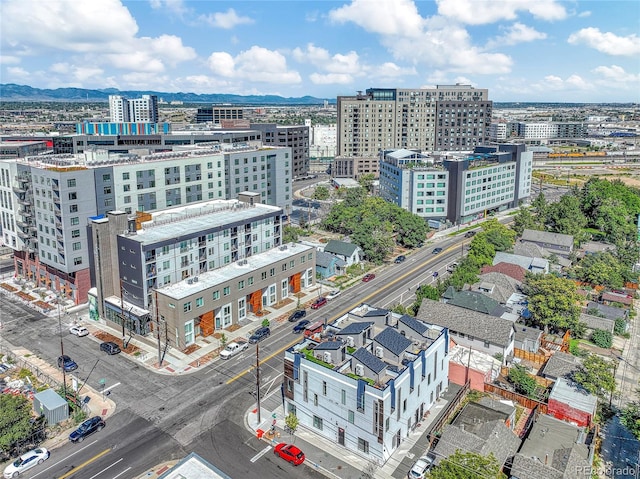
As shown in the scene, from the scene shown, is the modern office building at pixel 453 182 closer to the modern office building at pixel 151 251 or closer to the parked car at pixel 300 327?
the modern office building at pixel 151 251

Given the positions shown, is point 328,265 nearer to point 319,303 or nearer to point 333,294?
point 333,294

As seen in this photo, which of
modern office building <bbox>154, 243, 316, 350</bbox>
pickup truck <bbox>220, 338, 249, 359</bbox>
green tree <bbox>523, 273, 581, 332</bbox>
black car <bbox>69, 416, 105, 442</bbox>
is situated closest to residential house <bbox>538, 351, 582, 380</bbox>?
green tree <bbox>523, 273, 581, 332</bbox>

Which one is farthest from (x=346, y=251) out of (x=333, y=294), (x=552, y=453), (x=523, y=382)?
(x=552, y=453)

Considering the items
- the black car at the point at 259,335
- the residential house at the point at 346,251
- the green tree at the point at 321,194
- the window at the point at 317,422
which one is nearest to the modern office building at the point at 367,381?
the window at the point at 317,422

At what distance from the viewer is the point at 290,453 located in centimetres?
5003

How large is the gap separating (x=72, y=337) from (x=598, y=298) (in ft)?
291

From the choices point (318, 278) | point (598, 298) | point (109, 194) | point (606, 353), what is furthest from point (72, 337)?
point (598, 298)

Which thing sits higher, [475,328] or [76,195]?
[76,195]

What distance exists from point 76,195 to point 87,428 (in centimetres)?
4521

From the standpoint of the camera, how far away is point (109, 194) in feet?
301

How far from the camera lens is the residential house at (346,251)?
10788 centimetres

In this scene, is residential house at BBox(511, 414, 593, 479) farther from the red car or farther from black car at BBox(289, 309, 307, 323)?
black car at BBox(289, 309, 307, 323)

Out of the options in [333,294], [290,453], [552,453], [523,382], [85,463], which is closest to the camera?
[552,453]

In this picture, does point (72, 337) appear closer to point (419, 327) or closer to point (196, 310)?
point (196, 310)
